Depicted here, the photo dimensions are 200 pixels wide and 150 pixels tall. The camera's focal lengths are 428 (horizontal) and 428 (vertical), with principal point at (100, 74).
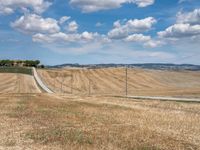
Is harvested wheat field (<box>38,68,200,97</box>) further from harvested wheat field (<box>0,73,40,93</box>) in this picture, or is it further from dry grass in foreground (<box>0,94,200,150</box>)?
dry grass in foreground (<box>0,94,200,150</box>)

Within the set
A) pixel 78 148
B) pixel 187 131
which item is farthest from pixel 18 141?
pixel 187 131

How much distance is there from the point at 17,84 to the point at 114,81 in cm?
3554

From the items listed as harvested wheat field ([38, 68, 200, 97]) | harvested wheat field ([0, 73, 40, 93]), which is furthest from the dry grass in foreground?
harvested wheat field ([38, 68, 200, 97])

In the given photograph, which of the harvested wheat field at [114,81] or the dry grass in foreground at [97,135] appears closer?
the dry grass in foreground at [97,135]

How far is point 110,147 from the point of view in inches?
739

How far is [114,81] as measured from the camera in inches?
6260

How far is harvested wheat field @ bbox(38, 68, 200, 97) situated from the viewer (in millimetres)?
142500

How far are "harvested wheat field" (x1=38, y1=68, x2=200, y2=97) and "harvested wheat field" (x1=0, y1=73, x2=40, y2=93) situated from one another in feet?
20.7

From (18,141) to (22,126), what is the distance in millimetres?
6304

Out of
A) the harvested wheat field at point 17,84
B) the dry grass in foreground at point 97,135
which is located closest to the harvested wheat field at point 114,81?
the harvested wheat field at point 17,84

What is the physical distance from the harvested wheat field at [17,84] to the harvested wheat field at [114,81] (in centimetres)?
632

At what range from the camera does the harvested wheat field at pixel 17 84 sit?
133625 mm

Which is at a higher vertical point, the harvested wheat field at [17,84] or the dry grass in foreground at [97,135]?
the dry grass in foreground at [97,135]

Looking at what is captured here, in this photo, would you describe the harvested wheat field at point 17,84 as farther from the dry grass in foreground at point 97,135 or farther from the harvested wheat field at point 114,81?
the dry grass in foreground at point 97,135
